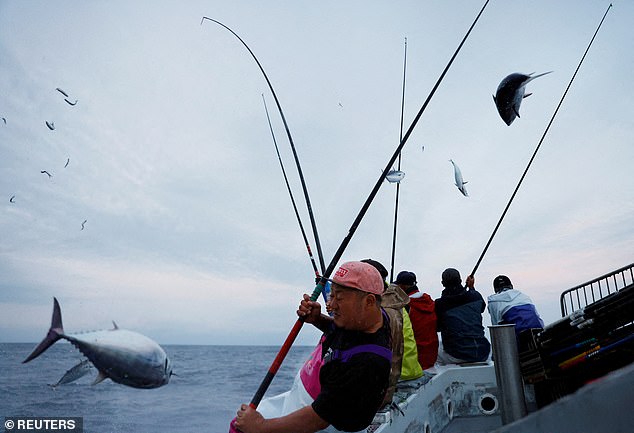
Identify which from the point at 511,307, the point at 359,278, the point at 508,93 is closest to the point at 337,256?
the point at 359,278

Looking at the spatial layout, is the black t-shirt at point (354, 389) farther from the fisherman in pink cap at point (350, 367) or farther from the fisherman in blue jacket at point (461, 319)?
the fisherman in blue jacket at point (461, 319)

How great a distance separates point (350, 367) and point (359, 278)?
1.35 ft

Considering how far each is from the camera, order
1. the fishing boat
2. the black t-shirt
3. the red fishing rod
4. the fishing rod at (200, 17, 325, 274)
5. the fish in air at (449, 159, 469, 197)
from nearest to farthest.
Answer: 1. the black t-shirt
2. the red fishing rod
3. the fishing boat
4. the fishing rod at (200, 17, 325, 274)
5. the fish in air at (449, 159, 469, 197)

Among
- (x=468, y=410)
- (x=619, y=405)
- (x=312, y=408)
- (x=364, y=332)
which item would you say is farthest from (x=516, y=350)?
(x=619, y=405)

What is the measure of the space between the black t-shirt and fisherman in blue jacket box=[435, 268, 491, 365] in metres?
2.79

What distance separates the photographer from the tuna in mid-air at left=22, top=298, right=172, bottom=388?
195 cm

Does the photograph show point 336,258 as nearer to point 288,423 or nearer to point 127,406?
point 288,423

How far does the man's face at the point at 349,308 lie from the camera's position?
198 cm

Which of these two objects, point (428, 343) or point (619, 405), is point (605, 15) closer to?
point (428, 343)

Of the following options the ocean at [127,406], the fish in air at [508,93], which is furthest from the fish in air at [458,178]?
the ocean at [127,406]

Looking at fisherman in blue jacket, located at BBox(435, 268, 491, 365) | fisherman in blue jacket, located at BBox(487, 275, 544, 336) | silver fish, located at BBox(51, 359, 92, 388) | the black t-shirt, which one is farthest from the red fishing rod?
fisherman in blue jacket, located at BBox(487, 275, 544, 336)

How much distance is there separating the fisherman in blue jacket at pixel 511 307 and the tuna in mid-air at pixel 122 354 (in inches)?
141

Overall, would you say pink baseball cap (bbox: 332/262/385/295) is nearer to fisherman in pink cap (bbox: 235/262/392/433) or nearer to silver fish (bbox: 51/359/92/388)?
fisherman in pink cap (bbox: 235/262/392/433)

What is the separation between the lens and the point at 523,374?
3615 millimetres
